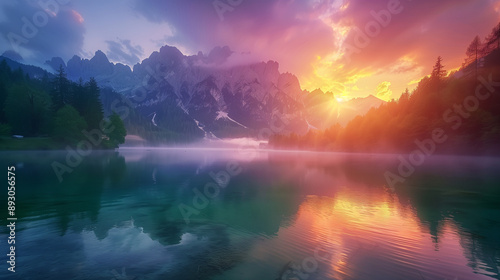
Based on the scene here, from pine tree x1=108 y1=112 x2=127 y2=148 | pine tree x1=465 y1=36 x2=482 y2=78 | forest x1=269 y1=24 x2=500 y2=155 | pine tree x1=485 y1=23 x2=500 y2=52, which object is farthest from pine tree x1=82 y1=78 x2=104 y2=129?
pine tree x1=485 y1=23 x2=500 y2=52

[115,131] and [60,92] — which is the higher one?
[60,92]

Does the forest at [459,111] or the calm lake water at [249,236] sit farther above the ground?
the forest at [459,111]

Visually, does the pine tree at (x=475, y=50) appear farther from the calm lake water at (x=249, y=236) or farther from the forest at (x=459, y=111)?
the calm lake water at (x=249, y=236)

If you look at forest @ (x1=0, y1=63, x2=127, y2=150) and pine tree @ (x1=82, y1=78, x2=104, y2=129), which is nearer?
forest @ (x1=0, y1=63, x2=127, y2=150)

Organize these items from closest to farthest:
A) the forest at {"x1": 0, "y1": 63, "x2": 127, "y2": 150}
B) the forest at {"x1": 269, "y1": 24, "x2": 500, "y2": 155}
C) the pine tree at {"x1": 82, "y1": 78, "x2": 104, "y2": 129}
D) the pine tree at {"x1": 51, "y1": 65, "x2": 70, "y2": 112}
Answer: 1. the forest at {"x1": 269, "y1": 24, "x2": 500, "y2": 155}
2. the forest at {"x1": 0, "y1": 63, "x2": 127, "y2": 150}
3. the pine tree at {"x1": 51, "y1": 65, "x2": 70, "y2": 112}
4. the pine tree at {"x1": 82, "y1": 78, "x2": 104, "y2": 129}

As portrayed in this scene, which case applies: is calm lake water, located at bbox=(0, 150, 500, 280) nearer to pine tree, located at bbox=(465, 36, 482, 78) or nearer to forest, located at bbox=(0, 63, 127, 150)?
forest, located at bbox=(0, 63, 127, 150)

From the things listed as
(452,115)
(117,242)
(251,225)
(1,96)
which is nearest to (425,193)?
(251,225)

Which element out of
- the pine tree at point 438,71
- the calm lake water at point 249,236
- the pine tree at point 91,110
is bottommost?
the calm lake water at point 249,236

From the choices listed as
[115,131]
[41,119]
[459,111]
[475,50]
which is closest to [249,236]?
[459,111]

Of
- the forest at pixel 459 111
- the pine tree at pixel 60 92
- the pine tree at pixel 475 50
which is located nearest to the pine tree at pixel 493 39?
the forest at pixel 459 111

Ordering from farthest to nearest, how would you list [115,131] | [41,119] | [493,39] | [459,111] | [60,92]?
[115,131], [60,92], [493,39], [41,119], [459,111]

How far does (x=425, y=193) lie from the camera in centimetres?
2900

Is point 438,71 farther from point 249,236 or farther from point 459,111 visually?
point 249,236

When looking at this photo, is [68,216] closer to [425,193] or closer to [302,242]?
[302,242]
